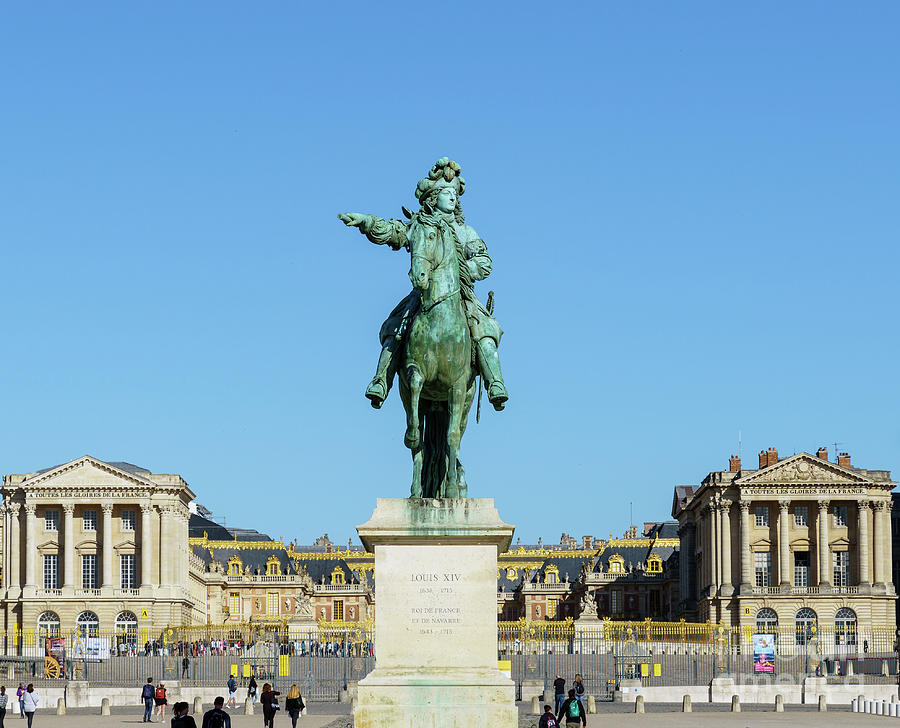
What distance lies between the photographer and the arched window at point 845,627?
121 metres

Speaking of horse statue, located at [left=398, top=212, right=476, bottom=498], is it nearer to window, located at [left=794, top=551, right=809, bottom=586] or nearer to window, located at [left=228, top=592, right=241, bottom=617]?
window, located at [left=794, top=551, right=809, bottom=586]

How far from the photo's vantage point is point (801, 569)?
131 metres

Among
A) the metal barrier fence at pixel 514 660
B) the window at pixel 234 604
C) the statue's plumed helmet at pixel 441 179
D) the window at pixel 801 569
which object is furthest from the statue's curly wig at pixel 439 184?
the window at pixel 234 604

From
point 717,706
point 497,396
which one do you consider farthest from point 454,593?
point 717,706

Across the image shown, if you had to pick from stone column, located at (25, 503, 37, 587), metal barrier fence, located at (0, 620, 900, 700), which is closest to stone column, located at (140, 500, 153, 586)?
stone column, located at (25, 503, 37, 587)

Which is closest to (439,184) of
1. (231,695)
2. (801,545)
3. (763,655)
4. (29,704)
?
(29,704)

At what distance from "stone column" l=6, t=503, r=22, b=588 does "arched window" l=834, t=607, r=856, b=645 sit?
61.0 meters

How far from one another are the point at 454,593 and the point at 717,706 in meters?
40.5

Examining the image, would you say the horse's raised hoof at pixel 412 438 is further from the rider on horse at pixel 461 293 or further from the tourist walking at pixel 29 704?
the tourist walking at pixel 29 704

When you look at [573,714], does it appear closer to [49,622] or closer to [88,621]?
[88,621]

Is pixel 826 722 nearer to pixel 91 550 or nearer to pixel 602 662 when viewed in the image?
pixel 602 662

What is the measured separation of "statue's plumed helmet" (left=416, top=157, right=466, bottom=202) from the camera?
1866 cm

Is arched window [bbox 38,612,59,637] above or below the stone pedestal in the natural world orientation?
below

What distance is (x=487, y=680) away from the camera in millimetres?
16797
